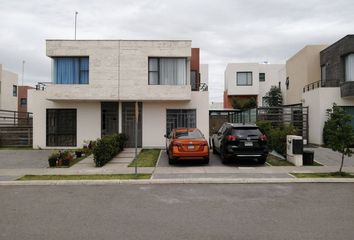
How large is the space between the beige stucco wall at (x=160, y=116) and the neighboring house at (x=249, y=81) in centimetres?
2687

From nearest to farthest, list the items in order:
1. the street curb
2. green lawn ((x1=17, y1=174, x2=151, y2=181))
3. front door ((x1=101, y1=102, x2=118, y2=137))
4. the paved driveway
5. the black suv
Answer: the street curb < green lawn ((x1=17, y1=174, x2=151, y2=181)) < the black suv < the paved driveway < front door ((x1=101, y1=102, x2=118, y2=137))

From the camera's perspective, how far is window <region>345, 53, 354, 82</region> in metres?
24.6

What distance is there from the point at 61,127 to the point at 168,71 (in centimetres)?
752

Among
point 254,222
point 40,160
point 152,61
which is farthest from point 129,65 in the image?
point 254,222

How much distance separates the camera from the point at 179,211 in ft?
26.8

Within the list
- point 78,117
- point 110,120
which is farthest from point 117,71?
point 78,117

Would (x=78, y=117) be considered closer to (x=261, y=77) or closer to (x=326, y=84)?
(x=326, y=84)

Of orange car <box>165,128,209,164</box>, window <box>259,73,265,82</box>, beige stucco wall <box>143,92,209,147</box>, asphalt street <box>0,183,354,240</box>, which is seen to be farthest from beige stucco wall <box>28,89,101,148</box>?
window <box>259,73,265,82</box>

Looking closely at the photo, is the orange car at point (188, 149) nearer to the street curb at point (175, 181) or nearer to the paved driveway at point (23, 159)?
the street curb at point (175, 181)

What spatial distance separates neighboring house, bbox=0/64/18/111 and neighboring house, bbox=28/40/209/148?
745 inches

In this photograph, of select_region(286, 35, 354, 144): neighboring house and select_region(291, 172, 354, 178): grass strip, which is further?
select_region(286, 35, 354, 144): neighboring house

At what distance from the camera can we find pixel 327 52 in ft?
90.9

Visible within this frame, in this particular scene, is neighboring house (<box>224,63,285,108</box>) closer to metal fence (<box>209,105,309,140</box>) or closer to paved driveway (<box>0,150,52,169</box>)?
metal fence (<box>209,105,309,140</box>)

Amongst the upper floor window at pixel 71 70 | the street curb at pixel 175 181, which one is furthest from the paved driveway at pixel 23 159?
the upper floor window at pixel 71 70
